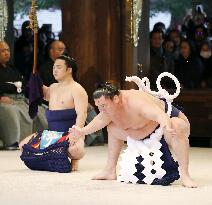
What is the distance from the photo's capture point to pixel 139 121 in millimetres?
4719

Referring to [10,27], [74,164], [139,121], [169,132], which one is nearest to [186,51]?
[10,27]

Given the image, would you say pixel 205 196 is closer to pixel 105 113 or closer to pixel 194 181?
pixel 194 181

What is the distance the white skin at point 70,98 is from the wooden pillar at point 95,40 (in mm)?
2413

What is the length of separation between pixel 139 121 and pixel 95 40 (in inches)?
138

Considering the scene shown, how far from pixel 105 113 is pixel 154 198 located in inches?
29.3

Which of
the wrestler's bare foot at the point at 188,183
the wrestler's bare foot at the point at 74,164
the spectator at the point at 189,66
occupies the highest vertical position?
the spectator at the point at 189,66

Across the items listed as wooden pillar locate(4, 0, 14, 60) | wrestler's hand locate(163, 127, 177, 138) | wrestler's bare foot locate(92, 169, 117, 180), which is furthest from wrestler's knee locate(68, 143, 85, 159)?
wooden pillar locate(4, 0, 14, 60)

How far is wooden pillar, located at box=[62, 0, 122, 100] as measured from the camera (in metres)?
8.09

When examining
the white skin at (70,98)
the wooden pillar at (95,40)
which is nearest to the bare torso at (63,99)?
the white skin at (70,98)

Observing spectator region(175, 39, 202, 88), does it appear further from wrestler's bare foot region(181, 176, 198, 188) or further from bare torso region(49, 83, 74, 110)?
wrestler's bare foot region(181, 176, 198, 188)

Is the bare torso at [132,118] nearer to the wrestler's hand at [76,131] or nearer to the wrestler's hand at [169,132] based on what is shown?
the wrestler's hand at [169,132]

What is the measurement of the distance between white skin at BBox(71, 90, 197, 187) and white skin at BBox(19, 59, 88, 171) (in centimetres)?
68

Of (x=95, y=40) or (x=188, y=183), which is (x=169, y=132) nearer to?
(x=188, y=183)

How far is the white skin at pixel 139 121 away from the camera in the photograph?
461 cm
